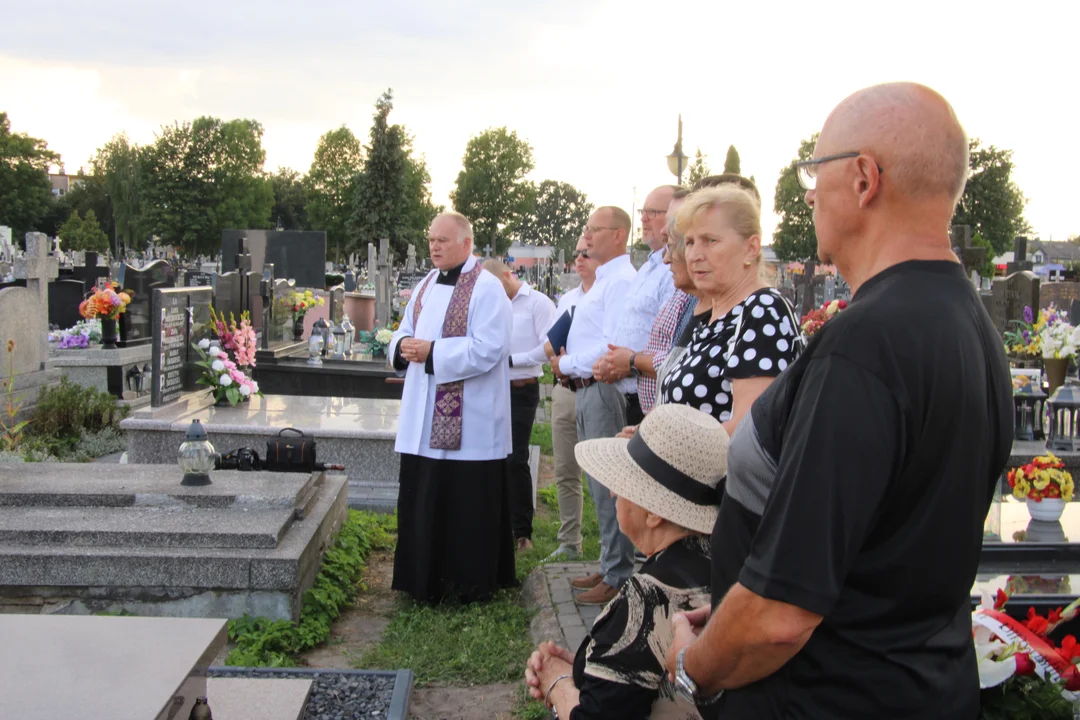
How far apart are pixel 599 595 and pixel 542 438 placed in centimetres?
549

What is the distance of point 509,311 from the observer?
5348 mm

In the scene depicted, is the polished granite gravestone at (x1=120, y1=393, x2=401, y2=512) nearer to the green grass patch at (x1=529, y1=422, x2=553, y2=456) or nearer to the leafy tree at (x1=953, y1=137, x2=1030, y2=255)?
the green grass patch at (x1=529, y1=422, x2=553, y2=456)

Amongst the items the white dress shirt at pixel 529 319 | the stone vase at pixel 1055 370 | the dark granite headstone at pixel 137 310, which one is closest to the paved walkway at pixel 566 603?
the white dress shirt at pixel 529 319

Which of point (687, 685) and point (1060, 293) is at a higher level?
point (1060, 293)

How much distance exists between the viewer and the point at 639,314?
4.70 metres

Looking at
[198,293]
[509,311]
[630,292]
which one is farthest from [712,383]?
[198,293]

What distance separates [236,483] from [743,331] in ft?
11.3

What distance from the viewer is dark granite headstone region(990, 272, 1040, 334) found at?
12.2 meters

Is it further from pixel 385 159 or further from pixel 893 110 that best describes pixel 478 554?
pixel 385 159

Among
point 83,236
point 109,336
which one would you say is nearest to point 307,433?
point 109,336

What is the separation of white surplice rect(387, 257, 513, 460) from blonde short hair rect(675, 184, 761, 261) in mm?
2198

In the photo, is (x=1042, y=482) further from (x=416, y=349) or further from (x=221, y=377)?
(x=221, y=377)

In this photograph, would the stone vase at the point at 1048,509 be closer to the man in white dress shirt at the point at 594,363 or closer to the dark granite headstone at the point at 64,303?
the man in white dress shirt at the point at 594,363

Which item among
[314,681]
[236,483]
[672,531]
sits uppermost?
[672,531]
